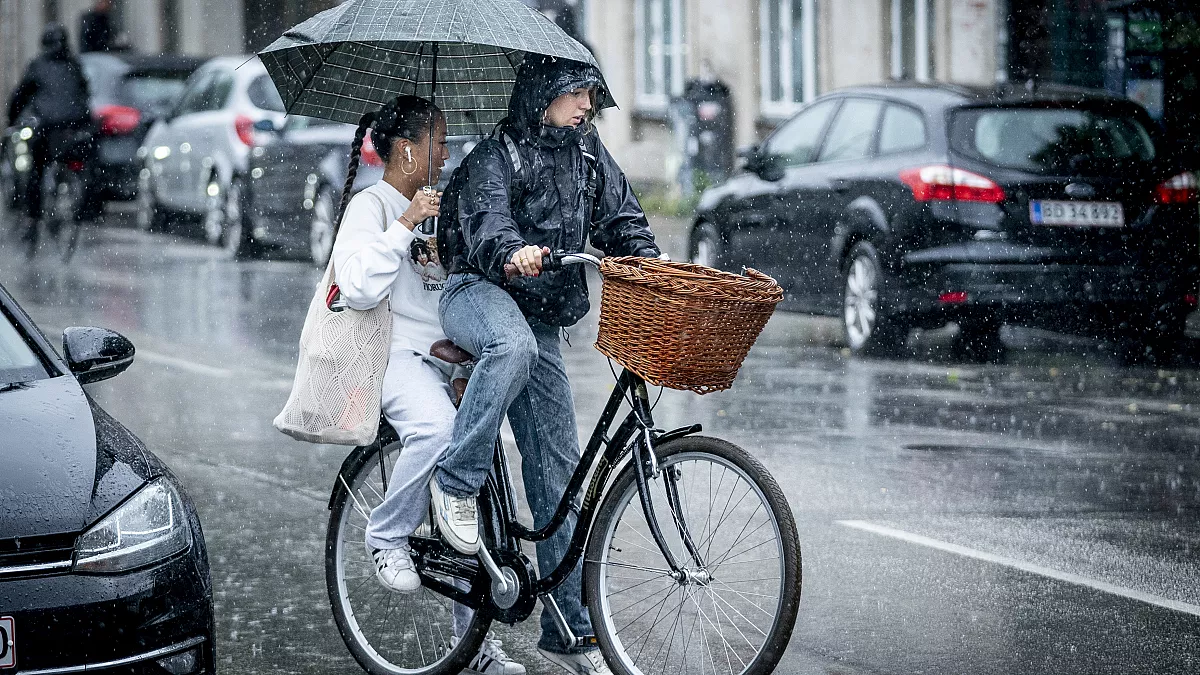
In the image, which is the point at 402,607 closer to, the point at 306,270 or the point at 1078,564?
the point at 1078,564

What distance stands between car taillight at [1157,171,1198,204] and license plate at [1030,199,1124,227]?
0.32 meters

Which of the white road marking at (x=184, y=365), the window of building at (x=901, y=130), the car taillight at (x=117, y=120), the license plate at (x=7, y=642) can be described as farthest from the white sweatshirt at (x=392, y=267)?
the car taillight at (x=117, y=120)

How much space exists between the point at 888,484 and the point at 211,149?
12.7 metres

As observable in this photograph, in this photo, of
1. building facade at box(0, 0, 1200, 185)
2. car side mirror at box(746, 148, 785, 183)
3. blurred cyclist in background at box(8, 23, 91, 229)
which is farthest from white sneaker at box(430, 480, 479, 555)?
blurred cyclist in background at box(8, 23, 91, 229)

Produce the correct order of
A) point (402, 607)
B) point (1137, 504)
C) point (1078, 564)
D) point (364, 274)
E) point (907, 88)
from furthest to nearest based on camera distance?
point (907, 88), point (1137, 504), point (1078, 564), point (402, 607), point (364, 274)

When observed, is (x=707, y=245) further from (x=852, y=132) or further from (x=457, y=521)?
(x=457, y=521)

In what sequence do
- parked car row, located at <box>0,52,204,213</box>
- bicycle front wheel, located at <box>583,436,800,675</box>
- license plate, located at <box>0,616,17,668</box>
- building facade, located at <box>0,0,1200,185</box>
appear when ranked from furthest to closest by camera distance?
parked car row, located at <box>0,52,204,213</box>, building facade, located at <box>0,0,1200,185</box>, bicycle front wheel, located at <box>583,436,800,675</box>, license plate, located at <box>0,616,17,668</box>

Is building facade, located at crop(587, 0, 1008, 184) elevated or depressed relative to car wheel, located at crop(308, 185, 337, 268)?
elevated

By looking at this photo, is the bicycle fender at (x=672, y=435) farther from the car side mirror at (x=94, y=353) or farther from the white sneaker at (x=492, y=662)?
the car side mirror at (x=94, y=353)

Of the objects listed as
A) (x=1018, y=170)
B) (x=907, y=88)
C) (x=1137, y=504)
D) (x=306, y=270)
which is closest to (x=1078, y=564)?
(x=1137, y=504)

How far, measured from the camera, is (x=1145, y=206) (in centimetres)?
1207

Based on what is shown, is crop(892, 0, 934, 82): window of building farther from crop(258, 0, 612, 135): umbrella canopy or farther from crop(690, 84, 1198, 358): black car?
crop(258, 0, 612, 135): umbrella canopy

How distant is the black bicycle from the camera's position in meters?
4.73

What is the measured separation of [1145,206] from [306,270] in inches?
317
